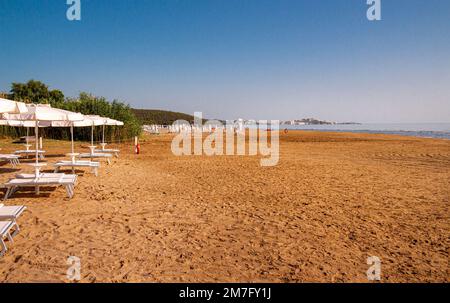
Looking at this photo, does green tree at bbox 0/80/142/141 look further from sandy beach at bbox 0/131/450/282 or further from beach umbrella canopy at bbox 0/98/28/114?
beach umbrella canopy at bbox 0/98/28/114

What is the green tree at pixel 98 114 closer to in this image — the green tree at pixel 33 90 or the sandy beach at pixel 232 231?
the sandy beach at pixel 232 231

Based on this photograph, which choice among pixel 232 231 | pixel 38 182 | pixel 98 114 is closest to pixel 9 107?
pixel 38 182

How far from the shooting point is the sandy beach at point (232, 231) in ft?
12.8

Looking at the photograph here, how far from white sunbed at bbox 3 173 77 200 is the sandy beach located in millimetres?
219

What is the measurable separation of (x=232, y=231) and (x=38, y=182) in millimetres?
4829

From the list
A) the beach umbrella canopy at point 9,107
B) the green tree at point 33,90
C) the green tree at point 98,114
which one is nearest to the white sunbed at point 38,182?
the beach umbrella canopy at point 9,107

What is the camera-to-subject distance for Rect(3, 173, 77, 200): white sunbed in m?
7.03

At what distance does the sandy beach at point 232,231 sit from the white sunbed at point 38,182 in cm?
22

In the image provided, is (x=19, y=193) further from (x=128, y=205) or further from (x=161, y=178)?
(x=161, y=178)

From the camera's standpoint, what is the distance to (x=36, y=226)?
5.30 meters

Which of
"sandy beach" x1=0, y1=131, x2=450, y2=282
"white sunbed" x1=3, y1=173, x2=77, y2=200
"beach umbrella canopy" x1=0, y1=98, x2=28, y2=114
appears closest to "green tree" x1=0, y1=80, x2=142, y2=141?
"sandy beach" x1=0, y1=131, x2=450, y2=282

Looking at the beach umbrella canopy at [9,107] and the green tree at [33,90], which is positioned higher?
the green tree at [33,90]

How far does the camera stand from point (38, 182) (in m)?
7.12

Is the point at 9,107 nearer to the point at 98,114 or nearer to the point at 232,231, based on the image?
the point at 232,231
